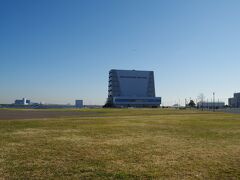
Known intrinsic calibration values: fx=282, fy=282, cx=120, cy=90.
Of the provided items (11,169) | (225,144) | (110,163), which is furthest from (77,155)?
(225,144)

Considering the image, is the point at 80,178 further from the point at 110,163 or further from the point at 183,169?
the point at 183,169

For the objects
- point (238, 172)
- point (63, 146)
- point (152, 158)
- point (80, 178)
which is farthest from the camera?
point (63, 146)

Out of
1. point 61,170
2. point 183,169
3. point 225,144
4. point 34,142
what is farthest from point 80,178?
point 225,144

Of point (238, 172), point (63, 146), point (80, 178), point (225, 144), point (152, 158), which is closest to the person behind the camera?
point (80, 178)

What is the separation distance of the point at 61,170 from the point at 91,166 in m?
1.16

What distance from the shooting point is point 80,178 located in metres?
8.80

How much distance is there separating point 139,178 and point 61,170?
9.14 ft

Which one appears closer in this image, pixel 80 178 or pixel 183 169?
pixel 80 178

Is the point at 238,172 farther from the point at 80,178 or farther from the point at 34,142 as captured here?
the point at 34,142

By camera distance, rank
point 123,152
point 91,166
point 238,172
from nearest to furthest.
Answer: point 238,172, point 91,166, point 123,152

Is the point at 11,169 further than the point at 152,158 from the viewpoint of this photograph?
No

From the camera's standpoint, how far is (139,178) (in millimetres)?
8852

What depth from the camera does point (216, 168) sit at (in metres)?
10.2

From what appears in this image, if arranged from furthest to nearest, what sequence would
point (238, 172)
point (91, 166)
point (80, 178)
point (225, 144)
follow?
point (225, 144)
point (91, 166)
point (238, 172)
point (80, 178)
